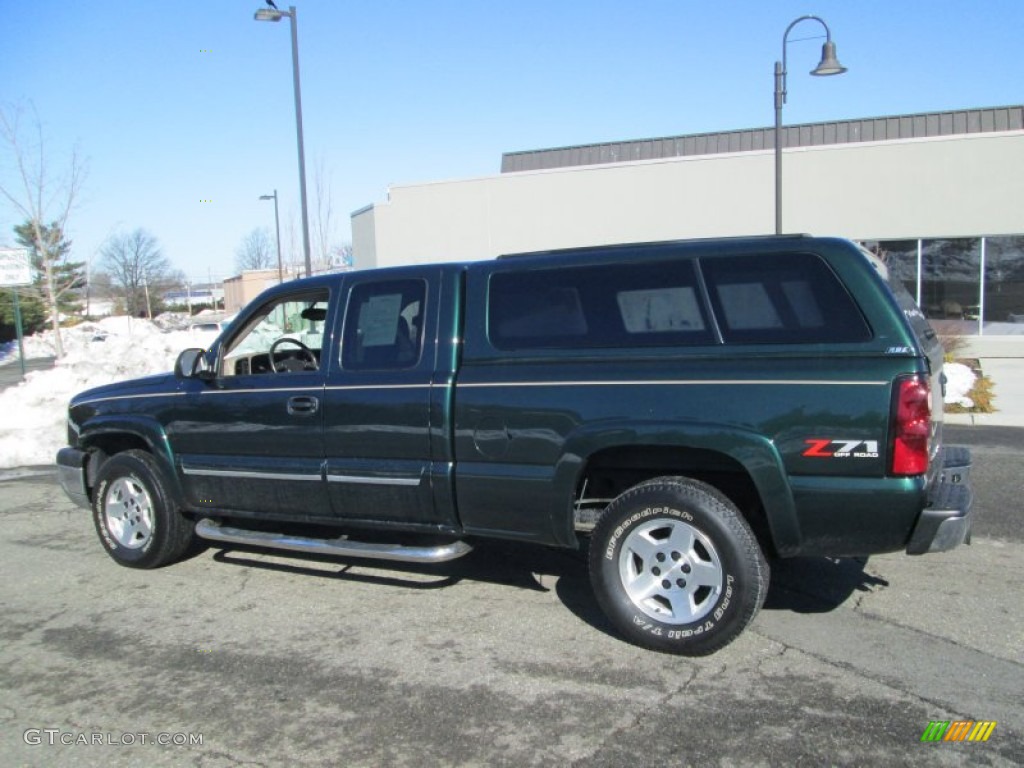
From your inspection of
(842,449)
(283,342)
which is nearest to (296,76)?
(283,342)

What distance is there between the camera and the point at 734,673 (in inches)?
152

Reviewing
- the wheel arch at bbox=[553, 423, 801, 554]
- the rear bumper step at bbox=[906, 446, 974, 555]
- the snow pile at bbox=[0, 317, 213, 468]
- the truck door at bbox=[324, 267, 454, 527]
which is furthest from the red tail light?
the snow pile at bbox=[0, 317, 213, 468]

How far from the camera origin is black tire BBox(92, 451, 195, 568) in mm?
5609

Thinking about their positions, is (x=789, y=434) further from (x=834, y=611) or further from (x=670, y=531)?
(x=834, y=611)

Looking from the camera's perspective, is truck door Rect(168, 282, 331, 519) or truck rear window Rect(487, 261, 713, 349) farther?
truck door Rect(168, 282, 331, 519)

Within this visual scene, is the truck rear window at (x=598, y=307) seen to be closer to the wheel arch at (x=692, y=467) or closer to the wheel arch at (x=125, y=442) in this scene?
the wheel arch at (x=692, y=467)

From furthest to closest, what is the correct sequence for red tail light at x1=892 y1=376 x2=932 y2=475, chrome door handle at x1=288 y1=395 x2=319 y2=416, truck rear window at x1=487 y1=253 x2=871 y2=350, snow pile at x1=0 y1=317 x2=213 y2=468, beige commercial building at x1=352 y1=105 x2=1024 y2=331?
beige commercial building at x1=352 y1=105 x2=1024 y2=331 < snow pile at x1=0 y1=317 x2=213 y2=468 < chrome door handle at x1=288 y1=395 x2=319 y2=416 < truck rear window at x1=487 y1=253 x2=871 y2=350 < red tail light at x1=892 y1=376 x2=932 y2=475

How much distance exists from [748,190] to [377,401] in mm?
19524

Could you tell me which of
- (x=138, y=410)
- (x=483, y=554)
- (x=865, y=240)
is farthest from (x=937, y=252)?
(x=138, y=410)

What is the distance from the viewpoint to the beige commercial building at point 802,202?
2011 cm

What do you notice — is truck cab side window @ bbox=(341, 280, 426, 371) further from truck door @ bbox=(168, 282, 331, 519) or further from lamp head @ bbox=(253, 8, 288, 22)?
lamp head @ bbox=(253, 8, 288, 22)

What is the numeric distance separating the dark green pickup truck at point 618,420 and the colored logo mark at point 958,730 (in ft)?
2.38

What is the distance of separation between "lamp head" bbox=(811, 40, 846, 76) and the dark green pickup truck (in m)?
11.8

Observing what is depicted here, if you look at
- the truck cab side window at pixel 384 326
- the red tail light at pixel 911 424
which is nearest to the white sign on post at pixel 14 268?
the truck cab side window at pixel 384 326
